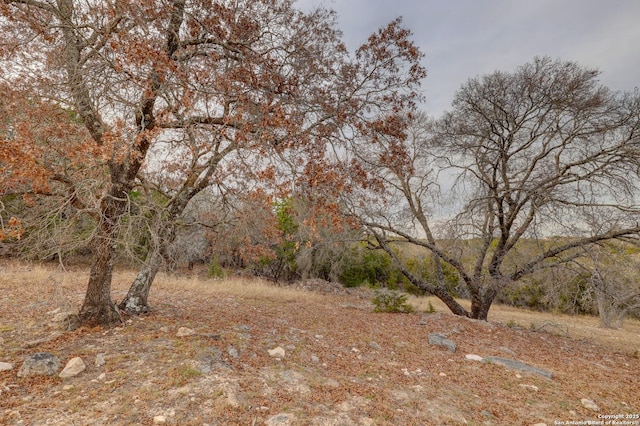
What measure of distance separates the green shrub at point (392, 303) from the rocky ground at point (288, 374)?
220 centimetres

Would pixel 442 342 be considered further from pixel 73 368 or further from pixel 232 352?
pixel 73 368

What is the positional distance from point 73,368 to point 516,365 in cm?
637

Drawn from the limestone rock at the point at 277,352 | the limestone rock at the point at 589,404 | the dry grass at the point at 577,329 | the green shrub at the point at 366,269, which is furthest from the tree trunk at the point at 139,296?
the green shrub at the point at 366,269

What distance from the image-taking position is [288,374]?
4.37 m

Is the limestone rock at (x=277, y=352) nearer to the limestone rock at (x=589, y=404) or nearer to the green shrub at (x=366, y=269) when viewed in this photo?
the limestone rock at (x=589, y=404)

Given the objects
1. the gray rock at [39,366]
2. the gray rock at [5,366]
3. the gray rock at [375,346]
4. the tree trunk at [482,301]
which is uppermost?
the tree trunk at [482,301]

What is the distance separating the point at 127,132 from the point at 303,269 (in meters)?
17.0

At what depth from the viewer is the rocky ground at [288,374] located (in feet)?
10.9

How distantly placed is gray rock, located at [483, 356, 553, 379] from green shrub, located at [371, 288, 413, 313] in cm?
433

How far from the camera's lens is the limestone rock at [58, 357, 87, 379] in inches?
149

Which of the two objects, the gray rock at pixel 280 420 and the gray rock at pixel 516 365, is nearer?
the gray rock at pixel 280 420

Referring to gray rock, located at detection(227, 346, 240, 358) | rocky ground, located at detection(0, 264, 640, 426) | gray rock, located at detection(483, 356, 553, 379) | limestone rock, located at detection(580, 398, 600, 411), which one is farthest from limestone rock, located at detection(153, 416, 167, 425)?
gray rock, located at detection(483, 356, 553, 379)

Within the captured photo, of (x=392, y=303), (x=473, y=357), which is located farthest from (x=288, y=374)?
(x=392, y=303)

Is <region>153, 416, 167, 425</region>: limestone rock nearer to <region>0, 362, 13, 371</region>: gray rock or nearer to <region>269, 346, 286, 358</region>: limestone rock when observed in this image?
<region>269, 346, 286, 358</region>: limestone rock
